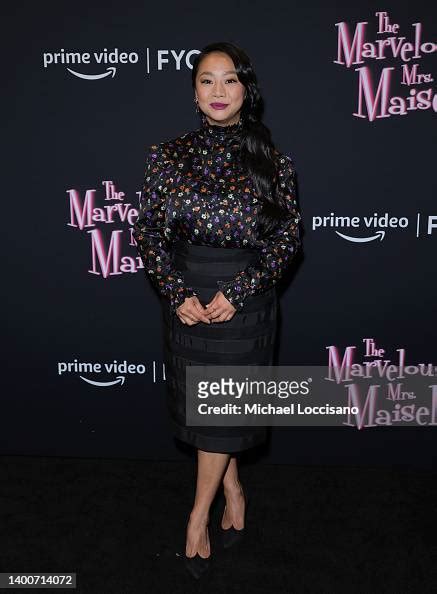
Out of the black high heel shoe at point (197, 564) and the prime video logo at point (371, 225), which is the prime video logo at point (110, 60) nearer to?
the prime video logo at point (371, 225)

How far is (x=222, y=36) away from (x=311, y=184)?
2.23ft

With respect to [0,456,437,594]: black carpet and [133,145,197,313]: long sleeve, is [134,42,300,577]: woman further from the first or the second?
[0,456,437,594]: black carpet

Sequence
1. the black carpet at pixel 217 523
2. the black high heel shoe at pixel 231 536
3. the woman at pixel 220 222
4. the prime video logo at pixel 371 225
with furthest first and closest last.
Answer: the prime video logo at pixel 371 225
the black high heel shoe at pixel 231 536
the black carpet at pixel 217 523
the woman at pixel 220 222

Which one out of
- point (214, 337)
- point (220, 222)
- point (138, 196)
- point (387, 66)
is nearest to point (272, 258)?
point (220, 222)

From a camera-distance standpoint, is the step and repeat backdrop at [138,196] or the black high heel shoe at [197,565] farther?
the step and repeat backdrop at [138,196]

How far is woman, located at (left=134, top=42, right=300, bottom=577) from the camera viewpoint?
2244 millimetres

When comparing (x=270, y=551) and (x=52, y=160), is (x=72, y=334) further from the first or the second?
(x=270, y=551)

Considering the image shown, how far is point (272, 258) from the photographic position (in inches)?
91.0

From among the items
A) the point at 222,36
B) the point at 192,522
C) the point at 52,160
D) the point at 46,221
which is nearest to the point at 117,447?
the point at 192,522

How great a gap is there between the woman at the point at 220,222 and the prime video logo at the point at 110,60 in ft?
1.67

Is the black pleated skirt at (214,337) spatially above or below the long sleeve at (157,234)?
below

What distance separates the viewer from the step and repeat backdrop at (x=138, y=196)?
269 cm

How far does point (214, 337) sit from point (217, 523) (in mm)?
877

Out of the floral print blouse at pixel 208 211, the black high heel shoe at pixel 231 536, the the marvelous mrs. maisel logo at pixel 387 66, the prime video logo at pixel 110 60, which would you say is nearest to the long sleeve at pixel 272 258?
the floral print blouse at pixel 208 211
